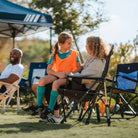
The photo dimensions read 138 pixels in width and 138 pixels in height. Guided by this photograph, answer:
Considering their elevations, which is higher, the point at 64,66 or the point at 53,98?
the point at 64,66

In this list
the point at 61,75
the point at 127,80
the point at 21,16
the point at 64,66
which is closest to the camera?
the point at 61,75

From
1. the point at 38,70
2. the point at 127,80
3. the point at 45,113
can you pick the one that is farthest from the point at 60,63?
the point at 38,70

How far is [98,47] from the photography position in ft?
10.7

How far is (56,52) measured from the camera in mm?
3652

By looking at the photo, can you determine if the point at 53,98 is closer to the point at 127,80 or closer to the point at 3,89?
the point at 127,80

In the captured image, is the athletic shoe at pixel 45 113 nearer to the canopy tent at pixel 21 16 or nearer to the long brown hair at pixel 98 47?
the long brown hair at pixel 98 47

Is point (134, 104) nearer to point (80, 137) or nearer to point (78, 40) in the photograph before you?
point (80, 137)

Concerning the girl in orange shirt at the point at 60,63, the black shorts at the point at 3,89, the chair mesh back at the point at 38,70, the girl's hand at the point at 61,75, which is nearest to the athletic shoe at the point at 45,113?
the girl in orange shirt at the point at 60,63

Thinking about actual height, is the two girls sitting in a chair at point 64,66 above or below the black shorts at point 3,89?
above

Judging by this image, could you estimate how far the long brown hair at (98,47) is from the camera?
3.27 meters

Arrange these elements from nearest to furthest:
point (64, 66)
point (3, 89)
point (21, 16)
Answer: point (64, 66) < point (3, 89) < point (21, 16)

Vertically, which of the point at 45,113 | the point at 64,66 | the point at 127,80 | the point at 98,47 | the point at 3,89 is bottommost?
the point at 45,113

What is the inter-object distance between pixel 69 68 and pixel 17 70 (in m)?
1.16

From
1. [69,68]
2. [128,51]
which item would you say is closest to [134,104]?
[69,68]
